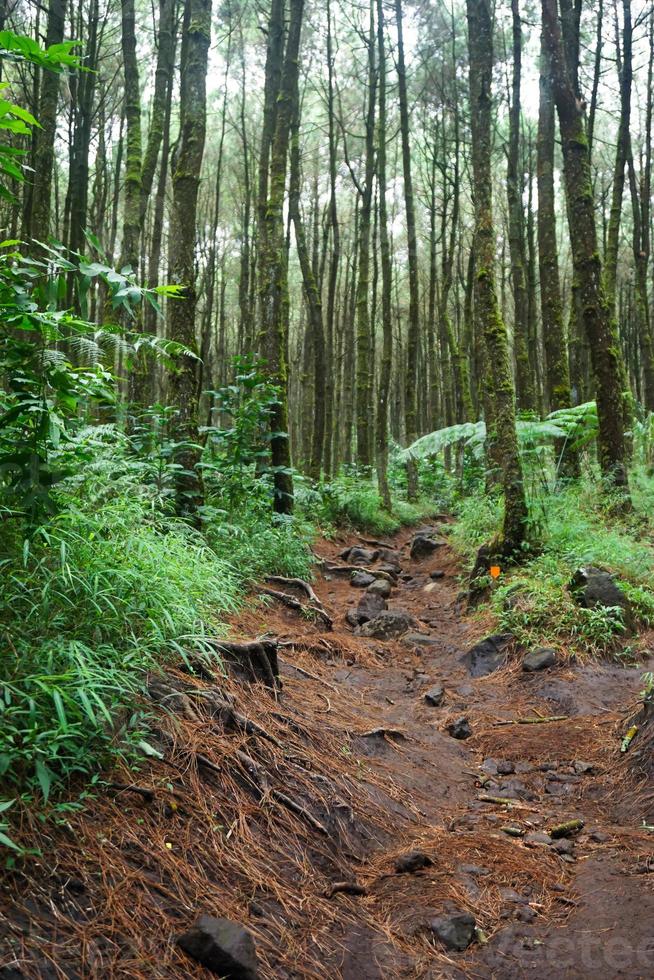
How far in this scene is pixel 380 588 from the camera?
8188mm

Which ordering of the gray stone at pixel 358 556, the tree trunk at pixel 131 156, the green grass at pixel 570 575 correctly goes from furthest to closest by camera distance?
the gray stone at pixel 358 556, the tree trunk at pixel 131 156, the green grass at pixel 570 575

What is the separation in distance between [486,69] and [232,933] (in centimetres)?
910

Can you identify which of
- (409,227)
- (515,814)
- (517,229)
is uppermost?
(409,227)

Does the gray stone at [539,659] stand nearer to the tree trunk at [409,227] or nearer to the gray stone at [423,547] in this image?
the gray stone at [423,547]

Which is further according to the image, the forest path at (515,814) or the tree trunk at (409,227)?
the tree trunk at (409,227)

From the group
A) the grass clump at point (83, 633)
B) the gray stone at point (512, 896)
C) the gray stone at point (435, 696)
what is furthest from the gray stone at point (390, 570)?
the gray stone at point (512, 896)

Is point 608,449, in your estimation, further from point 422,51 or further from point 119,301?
point 422,51

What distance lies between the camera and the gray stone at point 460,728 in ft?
15.1

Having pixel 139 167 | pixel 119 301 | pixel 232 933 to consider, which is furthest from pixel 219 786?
pixel 139 167

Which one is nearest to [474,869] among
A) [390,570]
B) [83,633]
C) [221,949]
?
[221,949]

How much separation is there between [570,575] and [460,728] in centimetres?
243

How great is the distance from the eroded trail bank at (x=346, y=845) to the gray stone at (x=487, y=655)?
0.85 meters

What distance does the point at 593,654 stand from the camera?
17.6ft

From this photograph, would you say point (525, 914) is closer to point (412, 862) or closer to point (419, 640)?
point (412, 862)
